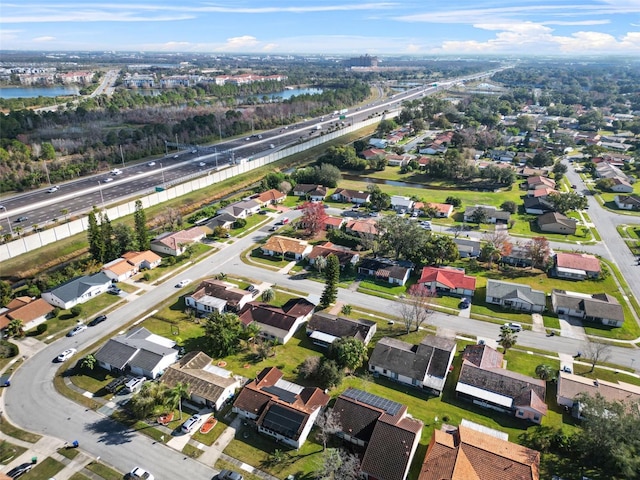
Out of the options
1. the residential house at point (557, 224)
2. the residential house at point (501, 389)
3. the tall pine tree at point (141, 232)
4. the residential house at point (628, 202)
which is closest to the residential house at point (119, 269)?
the tall pine tree at point (141, 232)

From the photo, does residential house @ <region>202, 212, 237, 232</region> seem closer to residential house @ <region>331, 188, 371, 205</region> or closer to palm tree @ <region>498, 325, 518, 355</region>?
residential house @ <region>331, 188, 371, 205</region>

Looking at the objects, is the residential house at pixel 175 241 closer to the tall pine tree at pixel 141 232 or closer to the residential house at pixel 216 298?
the tall pine tree at pixel 141 232

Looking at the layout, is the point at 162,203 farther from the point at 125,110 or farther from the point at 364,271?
the point at 125,110

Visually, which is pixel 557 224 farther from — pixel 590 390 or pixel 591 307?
pixel 590 390

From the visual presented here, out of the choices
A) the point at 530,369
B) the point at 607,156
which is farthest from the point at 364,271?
the point at 607,156

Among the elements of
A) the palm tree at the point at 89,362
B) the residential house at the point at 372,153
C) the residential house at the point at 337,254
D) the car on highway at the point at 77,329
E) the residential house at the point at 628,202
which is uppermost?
the residential house at the point at 372,153

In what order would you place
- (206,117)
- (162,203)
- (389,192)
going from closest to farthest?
(162,203) → (389,192) → (206,117)

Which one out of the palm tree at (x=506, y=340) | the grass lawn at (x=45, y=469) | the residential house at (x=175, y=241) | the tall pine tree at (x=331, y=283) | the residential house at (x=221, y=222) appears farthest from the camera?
the residential house at (x=221, y=222)
